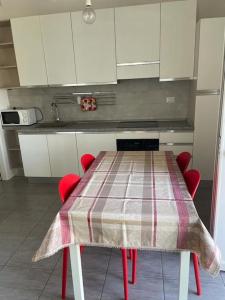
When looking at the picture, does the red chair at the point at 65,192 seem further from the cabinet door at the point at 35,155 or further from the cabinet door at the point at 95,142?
the cabinet door at the point at 35,155

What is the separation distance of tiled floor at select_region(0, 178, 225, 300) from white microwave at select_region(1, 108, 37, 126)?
1.55 metres

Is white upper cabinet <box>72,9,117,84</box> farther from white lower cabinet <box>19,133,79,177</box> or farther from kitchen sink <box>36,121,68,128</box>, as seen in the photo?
white lower cabinet <box>19,133,79,177</box>

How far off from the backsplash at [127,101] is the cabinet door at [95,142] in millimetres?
549

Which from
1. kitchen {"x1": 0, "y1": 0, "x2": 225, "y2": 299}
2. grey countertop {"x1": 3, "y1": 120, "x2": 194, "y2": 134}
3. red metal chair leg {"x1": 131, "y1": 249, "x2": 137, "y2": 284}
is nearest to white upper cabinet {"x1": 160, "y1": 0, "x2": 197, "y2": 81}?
kitchen {"x1": 0, "y1": 0, "x2": 225, "y2": 299}

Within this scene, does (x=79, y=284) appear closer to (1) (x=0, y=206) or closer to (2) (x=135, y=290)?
(2) (x=135, y=290)

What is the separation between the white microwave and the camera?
3.52m

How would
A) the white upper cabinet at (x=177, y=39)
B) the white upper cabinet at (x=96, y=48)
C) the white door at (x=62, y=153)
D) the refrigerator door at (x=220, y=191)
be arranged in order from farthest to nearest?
the white door at (x=62, y=153) < the white upper cabinet at (x=96, y=48) < the white upper cabinet at (x=177, y=39) < the refrigerator door at (x=220, y=191)

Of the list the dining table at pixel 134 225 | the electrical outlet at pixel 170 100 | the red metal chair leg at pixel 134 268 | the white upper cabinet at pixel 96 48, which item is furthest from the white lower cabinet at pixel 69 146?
the red metal chair leg at pixel 134 268

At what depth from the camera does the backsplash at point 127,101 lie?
3.54 metres

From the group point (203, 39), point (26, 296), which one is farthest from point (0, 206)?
point (203, 39)

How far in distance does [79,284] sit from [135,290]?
0.51 metres

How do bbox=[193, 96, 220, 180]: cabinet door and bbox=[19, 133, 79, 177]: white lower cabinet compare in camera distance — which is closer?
bbox=[193, 96, 220, 180]: cabinet door

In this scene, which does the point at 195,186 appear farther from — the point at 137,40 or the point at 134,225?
the point at 137,40

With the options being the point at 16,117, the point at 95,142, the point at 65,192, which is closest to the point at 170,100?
the point at 95,142
